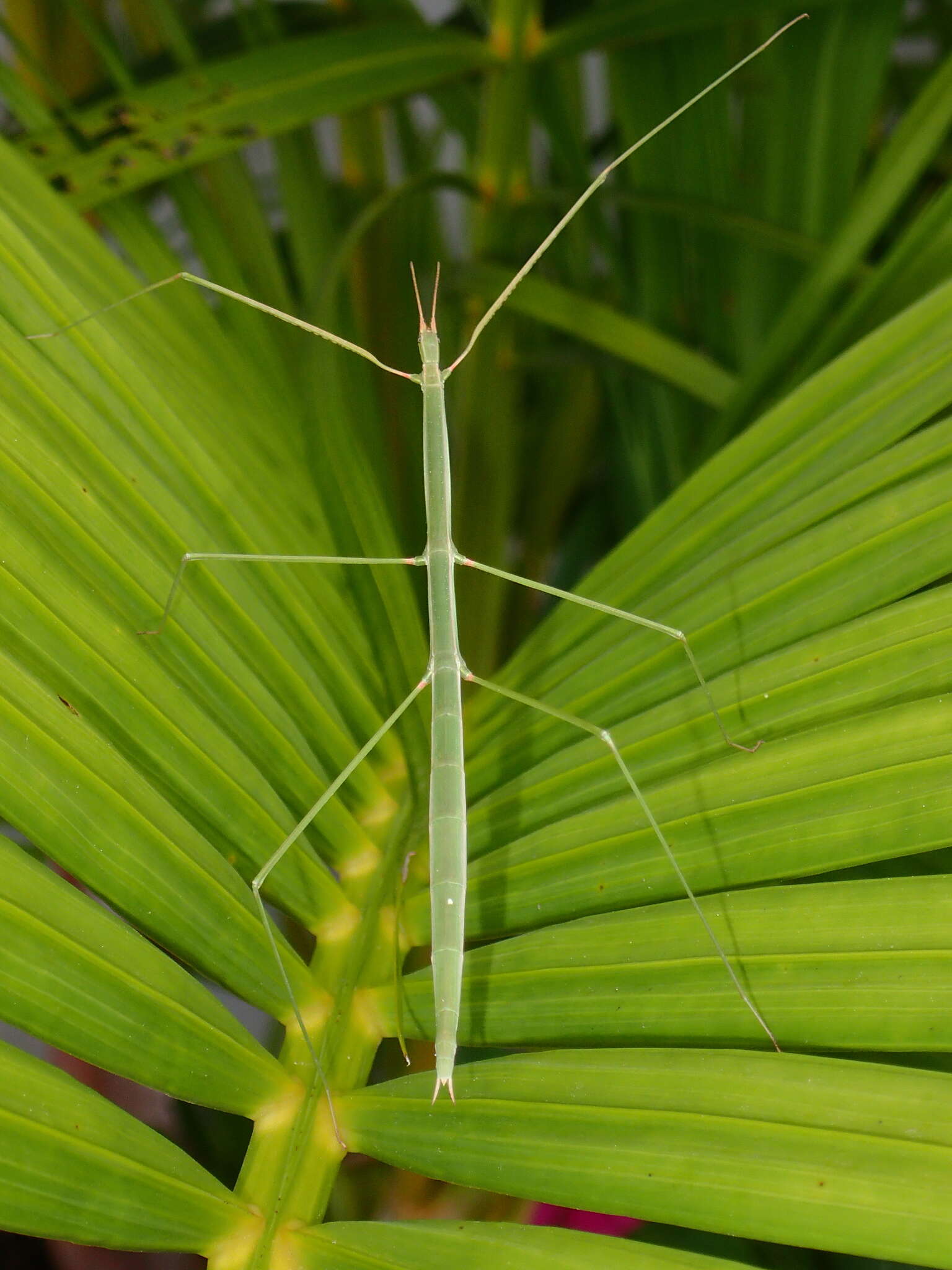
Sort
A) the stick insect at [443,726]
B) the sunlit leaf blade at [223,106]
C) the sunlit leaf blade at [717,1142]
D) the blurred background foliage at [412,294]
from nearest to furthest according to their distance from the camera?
the sunlit leaf blade at [717,1142], the stick insect at [443,726], the blurred background foliage at [412,294], the sunlit leaf blade at [223,106]

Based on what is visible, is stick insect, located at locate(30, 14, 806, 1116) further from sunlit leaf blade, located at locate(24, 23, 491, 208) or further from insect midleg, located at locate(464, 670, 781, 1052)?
sunlit leaf blade, located at locate(24, 23, 491, 208)

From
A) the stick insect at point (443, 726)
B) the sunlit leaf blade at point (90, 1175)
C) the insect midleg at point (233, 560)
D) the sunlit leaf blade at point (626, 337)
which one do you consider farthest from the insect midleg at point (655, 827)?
the sunlit leaf blade at point (626, 337)

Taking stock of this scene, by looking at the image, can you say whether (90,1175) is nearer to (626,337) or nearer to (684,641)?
(684,641)

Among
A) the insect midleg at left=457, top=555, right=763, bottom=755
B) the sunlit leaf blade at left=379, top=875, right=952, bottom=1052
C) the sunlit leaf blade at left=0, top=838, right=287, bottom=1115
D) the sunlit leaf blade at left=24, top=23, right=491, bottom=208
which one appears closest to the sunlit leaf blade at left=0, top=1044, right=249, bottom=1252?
the sunlit leaf blade at left=0, top=838, right=287, bottom=1115

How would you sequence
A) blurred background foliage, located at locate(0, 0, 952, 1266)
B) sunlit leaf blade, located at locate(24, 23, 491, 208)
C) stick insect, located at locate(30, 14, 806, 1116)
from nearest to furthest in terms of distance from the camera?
stick insect, located at locate(30, 14, 806, 1116), blurred background foliage, located at locate(0, 0, 952, 1266), sunlit leaf blade, located at locate(24, 23, 491, 208)

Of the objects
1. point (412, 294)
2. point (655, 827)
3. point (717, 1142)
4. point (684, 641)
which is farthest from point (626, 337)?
point (717, 1142)

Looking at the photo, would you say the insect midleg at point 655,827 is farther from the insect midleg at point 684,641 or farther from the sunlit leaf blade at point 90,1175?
the sunlit leaf blade at point 90,1175

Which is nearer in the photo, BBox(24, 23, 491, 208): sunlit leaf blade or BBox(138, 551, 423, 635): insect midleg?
BBox(138, 551, 423, 635): insect midleg
